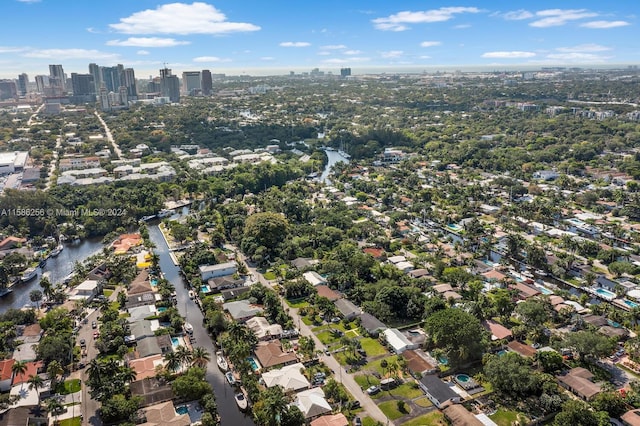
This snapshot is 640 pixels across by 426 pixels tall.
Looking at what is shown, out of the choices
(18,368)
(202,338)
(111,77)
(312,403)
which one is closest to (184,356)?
(202,338)

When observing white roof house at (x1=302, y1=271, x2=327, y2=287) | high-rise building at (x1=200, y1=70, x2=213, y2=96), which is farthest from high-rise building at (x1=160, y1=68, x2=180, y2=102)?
white roof house at (x1=302, y1=271, x2=327, y2=287)

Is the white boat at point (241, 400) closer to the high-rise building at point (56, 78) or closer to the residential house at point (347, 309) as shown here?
the residential house at point (347, 309)

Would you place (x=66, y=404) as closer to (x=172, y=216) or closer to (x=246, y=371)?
(x=246, y=371)

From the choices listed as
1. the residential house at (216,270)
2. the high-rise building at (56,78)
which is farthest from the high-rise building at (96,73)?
the residential house at (216,270)

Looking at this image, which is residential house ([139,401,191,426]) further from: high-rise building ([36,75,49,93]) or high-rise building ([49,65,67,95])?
high-rise building ([36,75,49,93])

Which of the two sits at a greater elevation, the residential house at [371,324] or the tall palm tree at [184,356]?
Answer: the tall palm tree at [184,356]

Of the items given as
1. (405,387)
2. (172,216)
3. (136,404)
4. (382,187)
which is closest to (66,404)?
(136,404)

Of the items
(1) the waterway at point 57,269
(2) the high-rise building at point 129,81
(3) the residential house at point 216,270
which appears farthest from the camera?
(2) the high-rise building at point 129,81

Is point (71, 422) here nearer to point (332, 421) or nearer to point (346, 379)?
point (332, 421)
